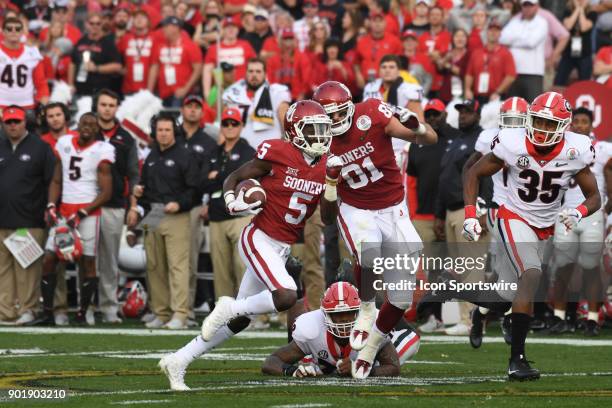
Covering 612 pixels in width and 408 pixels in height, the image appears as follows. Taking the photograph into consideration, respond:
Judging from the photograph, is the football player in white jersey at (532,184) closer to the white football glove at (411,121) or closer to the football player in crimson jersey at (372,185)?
the white football glove at (411,121)

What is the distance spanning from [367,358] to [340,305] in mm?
424

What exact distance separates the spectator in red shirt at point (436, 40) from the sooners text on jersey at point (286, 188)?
8.06 metres

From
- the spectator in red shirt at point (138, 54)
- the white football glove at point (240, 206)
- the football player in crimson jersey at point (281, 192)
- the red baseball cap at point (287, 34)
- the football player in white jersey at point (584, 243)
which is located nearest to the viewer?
the white football glove at point (240, 206)

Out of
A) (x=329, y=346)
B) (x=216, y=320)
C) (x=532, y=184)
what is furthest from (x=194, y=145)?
(x=216, y=320)

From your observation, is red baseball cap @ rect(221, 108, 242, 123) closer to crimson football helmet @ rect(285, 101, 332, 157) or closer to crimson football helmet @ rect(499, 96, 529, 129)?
crimson football helmet @ rect(499, 96, 529, 129)

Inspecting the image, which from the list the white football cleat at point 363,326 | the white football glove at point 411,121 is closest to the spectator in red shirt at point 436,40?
the white football glove at point 411,121

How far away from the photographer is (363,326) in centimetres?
877

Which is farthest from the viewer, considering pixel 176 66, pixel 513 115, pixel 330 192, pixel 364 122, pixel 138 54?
pixel 138 54

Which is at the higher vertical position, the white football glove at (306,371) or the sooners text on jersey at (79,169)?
the sooners text on jersey at (79,169)

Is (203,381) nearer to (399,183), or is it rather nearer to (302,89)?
(399,183)

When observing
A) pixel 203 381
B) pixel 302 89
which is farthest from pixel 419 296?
pixel 302 89

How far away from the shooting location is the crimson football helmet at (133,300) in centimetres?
1429

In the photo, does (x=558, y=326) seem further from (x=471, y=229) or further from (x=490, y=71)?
(x=471, y=229)

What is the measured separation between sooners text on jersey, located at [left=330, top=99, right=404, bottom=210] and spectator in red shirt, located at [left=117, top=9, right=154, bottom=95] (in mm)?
8306
